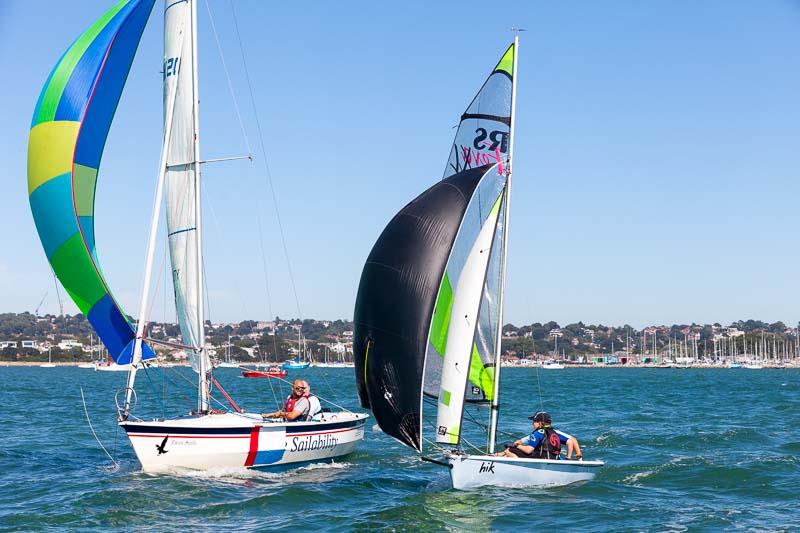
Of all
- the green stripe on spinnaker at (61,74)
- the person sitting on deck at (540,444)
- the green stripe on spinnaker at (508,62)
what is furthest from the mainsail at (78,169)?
the green stripe on spinnaker at (508,62)

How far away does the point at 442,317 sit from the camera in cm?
1559

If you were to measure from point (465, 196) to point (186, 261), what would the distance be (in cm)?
633

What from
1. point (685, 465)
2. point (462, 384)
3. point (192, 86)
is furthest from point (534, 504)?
point (192, 86)

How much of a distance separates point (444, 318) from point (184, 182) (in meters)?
6.42

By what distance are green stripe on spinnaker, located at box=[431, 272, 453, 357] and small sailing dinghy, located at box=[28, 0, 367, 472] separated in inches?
149

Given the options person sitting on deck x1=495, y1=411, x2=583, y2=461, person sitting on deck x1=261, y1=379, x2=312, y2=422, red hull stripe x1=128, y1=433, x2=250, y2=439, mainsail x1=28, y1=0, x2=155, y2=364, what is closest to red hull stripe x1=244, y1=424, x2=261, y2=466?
red hull stripe x1=128, y1=433, x2=250, y2=439

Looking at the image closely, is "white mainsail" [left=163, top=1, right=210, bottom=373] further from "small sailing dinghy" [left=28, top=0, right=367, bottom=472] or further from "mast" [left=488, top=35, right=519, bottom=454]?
"mast" [left=488, top=35, right=519, bottom=454]

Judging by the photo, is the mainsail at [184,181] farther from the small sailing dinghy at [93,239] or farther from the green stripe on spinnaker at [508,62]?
the green stripe on spinnaker at [508,62]

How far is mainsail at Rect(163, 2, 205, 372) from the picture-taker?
18.7 meters

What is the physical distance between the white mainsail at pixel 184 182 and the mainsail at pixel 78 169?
51.8 inches

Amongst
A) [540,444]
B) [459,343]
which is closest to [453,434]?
[459,343]

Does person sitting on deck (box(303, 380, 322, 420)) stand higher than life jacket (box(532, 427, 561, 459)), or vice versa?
person sitting on deck (box(303, 380, 322, 420))

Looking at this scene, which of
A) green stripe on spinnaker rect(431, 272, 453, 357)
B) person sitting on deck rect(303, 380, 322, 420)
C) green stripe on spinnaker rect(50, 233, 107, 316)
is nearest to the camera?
green stripe on spinnaker rect(431, 272, 453, 357)

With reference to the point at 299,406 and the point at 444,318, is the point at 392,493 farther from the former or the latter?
the point at 444,318
